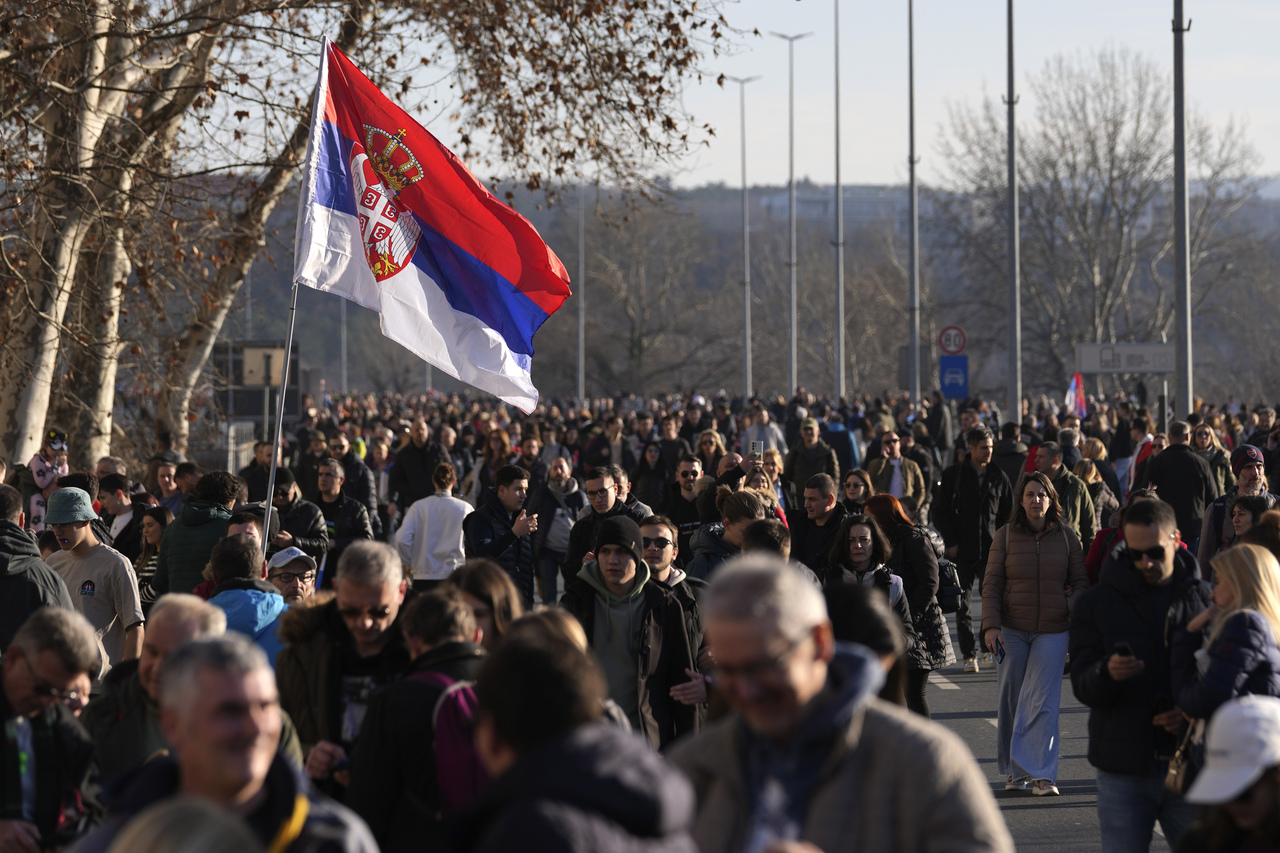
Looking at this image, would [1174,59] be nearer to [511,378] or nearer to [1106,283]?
[511,378]

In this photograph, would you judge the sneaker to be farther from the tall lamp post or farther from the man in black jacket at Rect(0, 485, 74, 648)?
the tall lamp post

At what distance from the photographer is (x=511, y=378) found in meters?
8.92

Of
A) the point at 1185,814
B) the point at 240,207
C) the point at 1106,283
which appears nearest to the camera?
the point at 1185,814

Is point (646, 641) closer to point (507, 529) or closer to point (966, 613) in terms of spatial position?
point (507, 529)

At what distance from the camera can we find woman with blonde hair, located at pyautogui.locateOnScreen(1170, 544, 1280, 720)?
15.1ft

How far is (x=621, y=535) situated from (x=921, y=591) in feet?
7.89

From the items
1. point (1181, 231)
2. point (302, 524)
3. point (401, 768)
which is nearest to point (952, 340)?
point (1181, 231)

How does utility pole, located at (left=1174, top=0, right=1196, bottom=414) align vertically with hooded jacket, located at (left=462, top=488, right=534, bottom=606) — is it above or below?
above

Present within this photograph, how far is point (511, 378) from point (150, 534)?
2858 mm

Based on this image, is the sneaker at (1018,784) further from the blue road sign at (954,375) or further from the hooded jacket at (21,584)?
the blue road sign at (954,375)

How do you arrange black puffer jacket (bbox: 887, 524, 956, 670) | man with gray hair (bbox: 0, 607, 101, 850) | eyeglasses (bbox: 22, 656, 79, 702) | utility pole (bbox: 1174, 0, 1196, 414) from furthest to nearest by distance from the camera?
utility pole (bbox: 1174, 0, 1196, 414) → black puffer jacket (bbox: 887, 524, 956, 670) → eyeglasses (bbox: 22, 656, 79, 702) → man with gray hair (bbox: 0, 607, 101, 850)

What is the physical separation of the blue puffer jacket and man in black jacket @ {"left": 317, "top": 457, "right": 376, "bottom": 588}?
6.30 m

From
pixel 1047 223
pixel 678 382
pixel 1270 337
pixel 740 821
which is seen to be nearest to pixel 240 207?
pixel 740 821

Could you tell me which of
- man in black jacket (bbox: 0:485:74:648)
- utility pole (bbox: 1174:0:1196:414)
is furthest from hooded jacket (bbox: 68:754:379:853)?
utility pole (bbox: 1174:0:1196:414)
